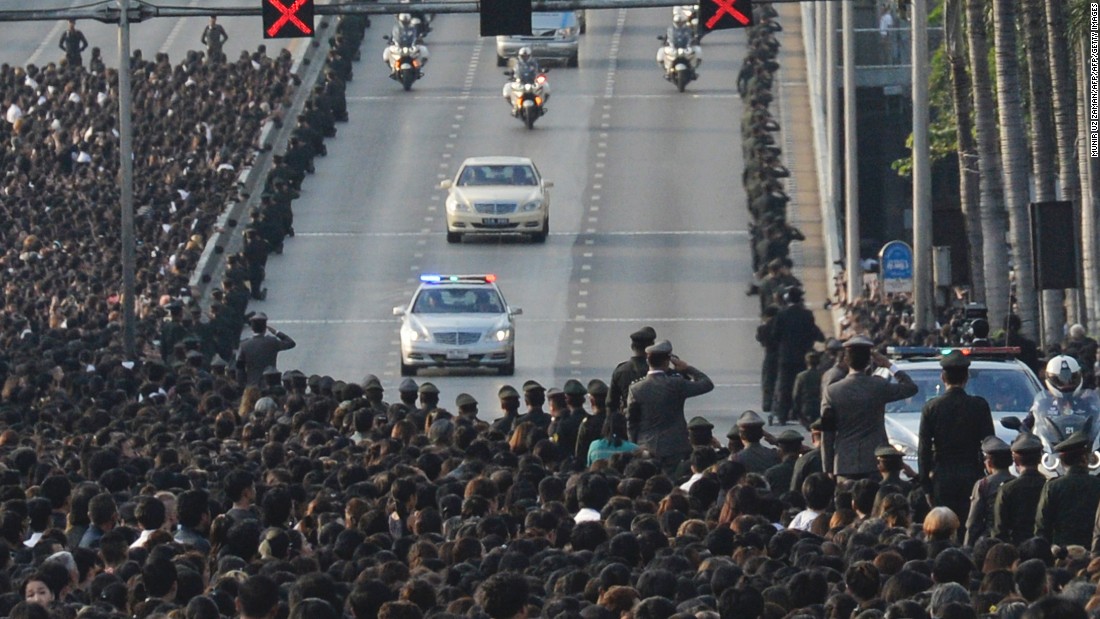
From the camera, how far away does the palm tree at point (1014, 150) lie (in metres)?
35.4

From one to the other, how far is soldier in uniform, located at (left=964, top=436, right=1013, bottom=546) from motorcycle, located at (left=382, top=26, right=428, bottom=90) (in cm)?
4350

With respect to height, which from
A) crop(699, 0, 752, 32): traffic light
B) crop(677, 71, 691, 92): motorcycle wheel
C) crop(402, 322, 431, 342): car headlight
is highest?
crop(677, 71, 691, 92): motorcycle wheel

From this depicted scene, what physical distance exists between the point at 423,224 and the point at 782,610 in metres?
36.8

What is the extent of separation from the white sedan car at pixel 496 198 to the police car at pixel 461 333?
8325mm

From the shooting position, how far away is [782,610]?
12.6 metres

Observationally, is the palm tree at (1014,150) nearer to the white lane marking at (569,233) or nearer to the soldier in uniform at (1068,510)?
the white lane marking at (569,233)

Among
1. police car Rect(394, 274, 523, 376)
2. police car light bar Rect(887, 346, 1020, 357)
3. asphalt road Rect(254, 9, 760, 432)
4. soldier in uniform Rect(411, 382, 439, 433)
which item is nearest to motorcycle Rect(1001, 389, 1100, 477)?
police car light bar Rect(887, 346, 1020, 357)

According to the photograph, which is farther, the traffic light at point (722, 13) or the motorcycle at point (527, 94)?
the motorcycle at point (527, 94)

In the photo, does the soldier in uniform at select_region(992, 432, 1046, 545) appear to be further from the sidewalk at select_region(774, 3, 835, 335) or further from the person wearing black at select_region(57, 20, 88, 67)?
the person wearing black at select_region(57, 20, 88, 67)

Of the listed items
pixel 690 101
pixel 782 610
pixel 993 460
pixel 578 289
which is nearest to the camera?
pixel 782 610

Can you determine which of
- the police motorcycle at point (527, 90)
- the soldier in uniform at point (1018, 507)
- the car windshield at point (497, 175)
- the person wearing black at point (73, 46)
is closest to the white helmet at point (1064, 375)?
the soldier in uniform at point (1018, 507)

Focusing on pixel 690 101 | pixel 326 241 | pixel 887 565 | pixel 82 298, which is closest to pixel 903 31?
pixel 690 101

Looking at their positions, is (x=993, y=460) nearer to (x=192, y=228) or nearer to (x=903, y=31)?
(x=192, y=228)

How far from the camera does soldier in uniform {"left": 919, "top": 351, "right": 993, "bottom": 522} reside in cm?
1811
